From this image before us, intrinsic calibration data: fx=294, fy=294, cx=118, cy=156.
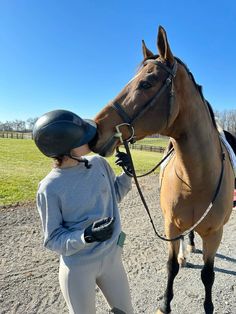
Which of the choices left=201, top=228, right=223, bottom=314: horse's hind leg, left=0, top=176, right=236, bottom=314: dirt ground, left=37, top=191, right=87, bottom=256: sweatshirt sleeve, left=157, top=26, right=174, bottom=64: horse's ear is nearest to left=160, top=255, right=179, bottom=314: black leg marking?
left=0, top=176, right=236, bottom=314: dirt ground

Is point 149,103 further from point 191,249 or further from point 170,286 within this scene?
point 191,249

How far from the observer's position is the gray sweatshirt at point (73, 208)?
179cm

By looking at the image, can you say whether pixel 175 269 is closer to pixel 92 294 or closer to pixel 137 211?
pixel 92 294

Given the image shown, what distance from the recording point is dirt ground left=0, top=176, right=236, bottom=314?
129 inches

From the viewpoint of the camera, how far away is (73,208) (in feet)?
6.13

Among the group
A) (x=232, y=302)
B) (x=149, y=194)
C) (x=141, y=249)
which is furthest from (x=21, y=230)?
(x=149, y=194)

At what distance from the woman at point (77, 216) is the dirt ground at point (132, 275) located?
1.45 metres

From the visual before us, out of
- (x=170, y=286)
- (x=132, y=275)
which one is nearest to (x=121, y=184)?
(x=170, y=286)

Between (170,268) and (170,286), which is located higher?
(170,268)

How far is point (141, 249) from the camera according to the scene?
15.5ft

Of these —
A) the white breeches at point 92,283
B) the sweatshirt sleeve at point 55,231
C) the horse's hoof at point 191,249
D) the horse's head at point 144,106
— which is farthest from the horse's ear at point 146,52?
the horse's hoof at point 191,249

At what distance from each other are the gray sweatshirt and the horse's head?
8.9 inches

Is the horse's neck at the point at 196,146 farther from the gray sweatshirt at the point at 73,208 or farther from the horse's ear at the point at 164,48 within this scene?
the gray sweatshirt at the point at 73,208

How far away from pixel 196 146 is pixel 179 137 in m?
0.17
